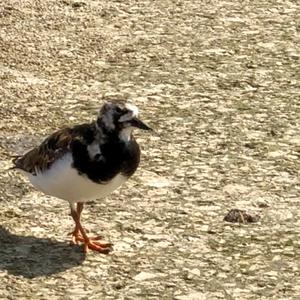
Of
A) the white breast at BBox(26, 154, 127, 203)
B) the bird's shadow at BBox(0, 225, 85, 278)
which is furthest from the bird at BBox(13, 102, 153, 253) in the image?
the bird's shadow at BBox(0, 225, 85, 278)

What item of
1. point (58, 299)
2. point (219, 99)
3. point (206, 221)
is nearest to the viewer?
point (58, 299)

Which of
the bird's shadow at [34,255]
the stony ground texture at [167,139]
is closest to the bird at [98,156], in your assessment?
the bird's shadow at [34,255]

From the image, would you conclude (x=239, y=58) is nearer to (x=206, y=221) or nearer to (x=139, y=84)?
(x=139, y=84)

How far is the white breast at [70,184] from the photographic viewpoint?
595cm

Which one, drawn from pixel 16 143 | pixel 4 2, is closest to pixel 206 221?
pixel 16 143

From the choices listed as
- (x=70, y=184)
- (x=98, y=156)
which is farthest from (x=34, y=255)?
(x=98, y=156)

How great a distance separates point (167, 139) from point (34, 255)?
1.99 m

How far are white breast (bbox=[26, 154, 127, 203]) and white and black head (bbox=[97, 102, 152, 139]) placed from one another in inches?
10.1

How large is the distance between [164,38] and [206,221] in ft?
12.4

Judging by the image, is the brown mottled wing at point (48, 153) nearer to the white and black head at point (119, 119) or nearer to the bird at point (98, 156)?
the bird at point (98, 156)

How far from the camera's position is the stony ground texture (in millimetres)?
6062

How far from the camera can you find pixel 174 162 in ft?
24.6

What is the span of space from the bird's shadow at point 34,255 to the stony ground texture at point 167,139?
12mm

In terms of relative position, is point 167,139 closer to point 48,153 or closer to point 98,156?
point 48,153
